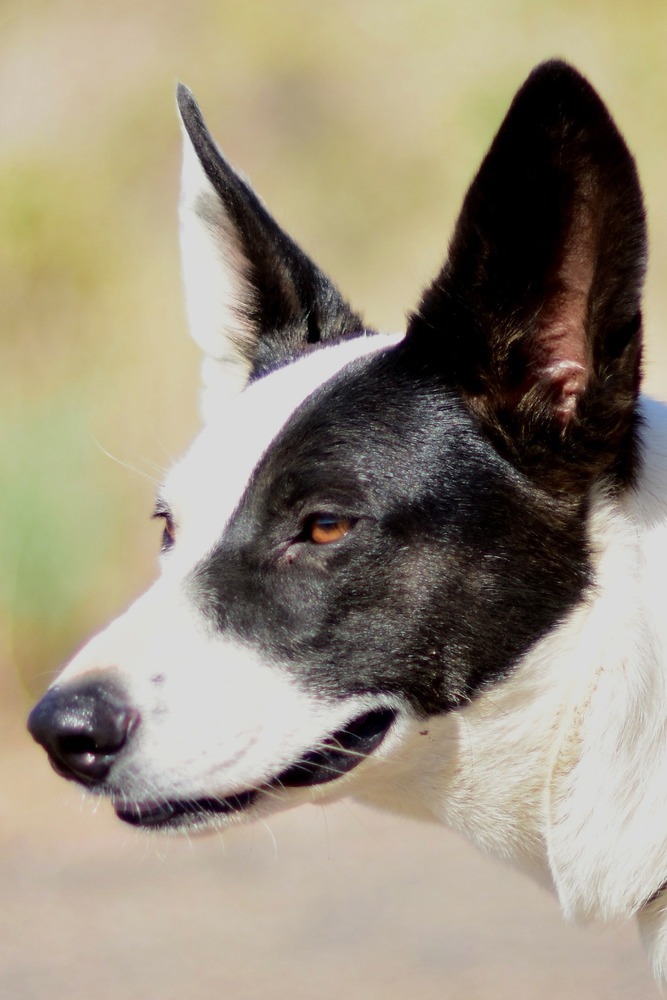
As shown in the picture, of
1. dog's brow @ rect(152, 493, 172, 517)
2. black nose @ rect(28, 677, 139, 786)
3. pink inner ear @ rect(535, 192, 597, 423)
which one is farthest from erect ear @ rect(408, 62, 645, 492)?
black nose @ rect(28, 677, 139, 786)

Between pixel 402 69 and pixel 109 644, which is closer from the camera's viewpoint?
pixel 109 644

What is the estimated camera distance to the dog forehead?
246cm

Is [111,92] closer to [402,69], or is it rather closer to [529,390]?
[402,69]

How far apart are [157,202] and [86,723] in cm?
674

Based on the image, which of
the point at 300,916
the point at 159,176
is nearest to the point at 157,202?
the point at 159,176

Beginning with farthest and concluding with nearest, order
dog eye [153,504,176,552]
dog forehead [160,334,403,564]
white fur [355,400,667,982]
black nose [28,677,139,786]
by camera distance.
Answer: dog eye [153,504,176,552] → dog forehead [160,334,403,564] → white fur [355,400,667,982] → black nose [28,677,139,786]

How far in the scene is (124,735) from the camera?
7.16ft

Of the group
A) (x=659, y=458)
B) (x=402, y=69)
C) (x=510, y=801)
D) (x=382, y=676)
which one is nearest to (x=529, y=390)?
(x=659, y=458)

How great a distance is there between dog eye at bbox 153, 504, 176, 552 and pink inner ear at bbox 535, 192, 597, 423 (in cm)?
85

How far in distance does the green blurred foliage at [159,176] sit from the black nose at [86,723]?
5195mm

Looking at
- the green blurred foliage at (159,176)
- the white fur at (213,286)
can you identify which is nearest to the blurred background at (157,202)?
the green blurred foliage at (159,176)

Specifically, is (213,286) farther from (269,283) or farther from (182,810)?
(182,810)

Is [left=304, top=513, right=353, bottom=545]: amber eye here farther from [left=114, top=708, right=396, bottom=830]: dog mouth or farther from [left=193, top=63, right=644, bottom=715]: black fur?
[left=114, top=708, right=396, bottom=830]: dog mouth

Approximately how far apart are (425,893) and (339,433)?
357cm
